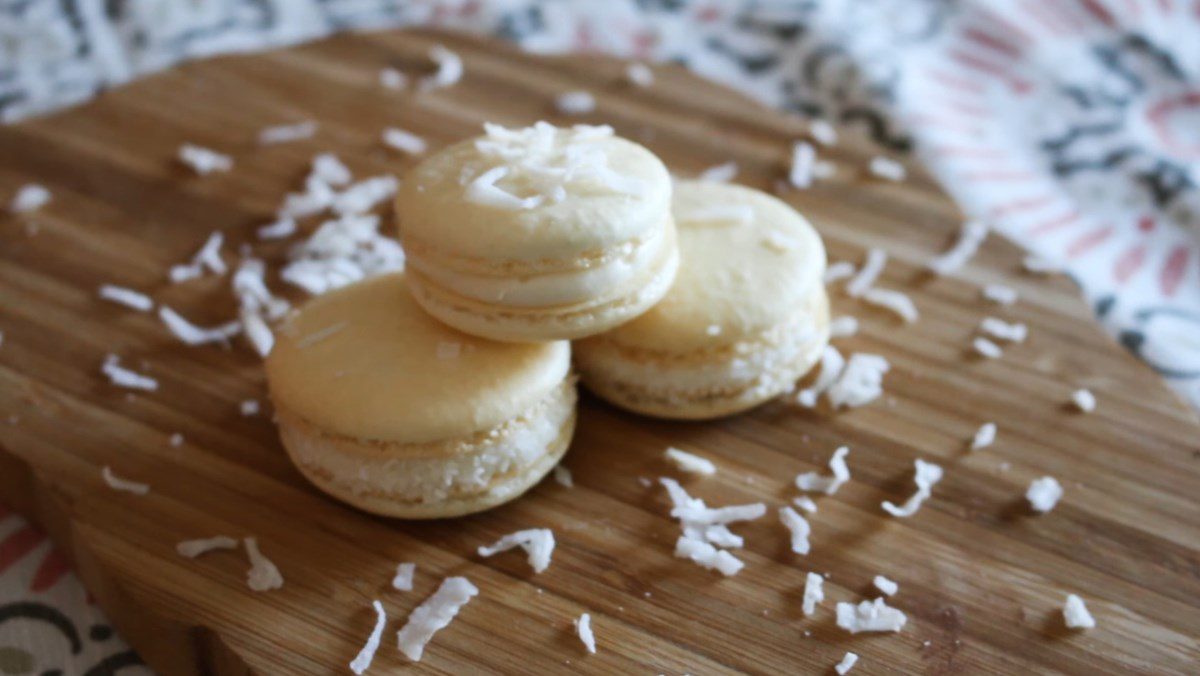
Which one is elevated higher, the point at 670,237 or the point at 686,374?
the point at 670,237

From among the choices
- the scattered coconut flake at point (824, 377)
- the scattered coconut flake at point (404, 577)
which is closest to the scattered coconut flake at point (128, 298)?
the scattered coconut flake at point (404, 577)

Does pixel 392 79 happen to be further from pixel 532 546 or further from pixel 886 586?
pixel 886 586

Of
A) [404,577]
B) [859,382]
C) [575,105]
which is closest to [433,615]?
[404,577]

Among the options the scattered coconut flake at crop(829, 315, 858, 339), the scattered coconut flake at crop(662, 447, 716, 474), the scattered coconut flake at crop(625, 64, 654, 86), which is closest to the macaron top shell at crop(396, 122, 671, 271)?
the scattered coconut flake at crop(662, 447, 716, 474)

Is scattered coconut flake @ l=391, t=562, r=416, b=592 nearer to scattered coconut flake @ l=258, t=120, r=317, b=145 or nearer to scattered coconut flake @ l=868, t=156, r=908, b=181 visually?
scattered coconut flake @ l=258, t=120, r=317, b=145

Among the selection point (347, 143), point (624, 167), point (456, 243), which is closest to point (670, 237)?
point (624, 167)

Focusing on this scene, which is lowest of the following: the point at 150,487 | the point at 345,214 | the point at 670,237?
the point at 150,487

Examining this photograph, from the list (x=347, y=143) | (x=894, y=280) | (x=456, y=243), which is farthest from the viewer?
(x=347, y=143)

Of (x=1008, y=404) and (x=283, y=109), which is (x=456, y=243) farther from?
(x=283, y=109)
